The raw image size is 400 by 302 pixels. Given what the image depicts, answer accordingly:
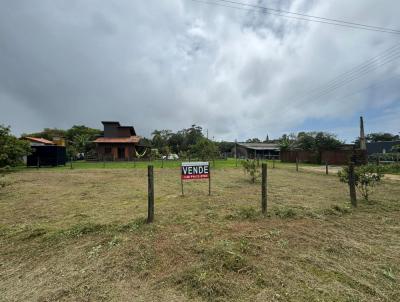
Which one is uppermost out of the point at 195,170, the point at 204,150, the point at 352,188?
the point at 204,150

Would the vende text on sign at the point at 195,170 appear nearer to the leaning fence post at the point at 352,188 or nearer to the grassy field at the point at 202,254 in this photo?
the grassy field at the point at 202,254

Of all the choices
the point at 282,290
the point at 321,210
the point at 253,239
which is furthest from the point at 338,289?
the point at 321,210

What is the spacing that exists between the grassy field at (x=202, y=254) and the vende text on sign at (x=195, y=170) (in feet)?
5.47

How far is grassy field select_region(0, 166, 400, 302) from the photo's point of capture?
8.25 ft

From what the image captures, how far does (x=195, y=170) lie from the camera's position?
24.9ft

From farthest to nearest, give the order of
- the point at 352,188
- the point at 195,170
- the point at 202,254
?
the point at 195,170, the point at 352,188, the point at 202,254

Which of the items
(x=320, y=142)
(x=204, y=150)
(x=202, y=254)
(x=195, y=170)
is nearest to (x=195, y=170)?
(x=195, y=170)

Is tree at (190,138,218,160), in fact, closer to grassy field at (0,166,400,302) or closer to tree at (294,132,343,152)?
tree at (294,132,343,152)

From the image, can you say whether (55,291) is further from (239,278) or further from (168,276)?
(239,278)

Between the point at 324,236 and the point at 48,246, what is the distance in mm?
4668

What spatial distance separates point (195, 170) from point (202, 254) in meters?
4.39

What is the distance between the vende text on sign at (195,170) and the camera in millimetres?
7445

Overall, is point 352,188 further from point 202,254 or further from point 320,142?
point 320,142

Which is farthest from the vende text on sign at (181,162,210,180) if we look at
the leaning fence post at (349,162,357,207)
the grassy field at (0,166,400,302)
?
the leaning fence post at (349,162,357,207)
